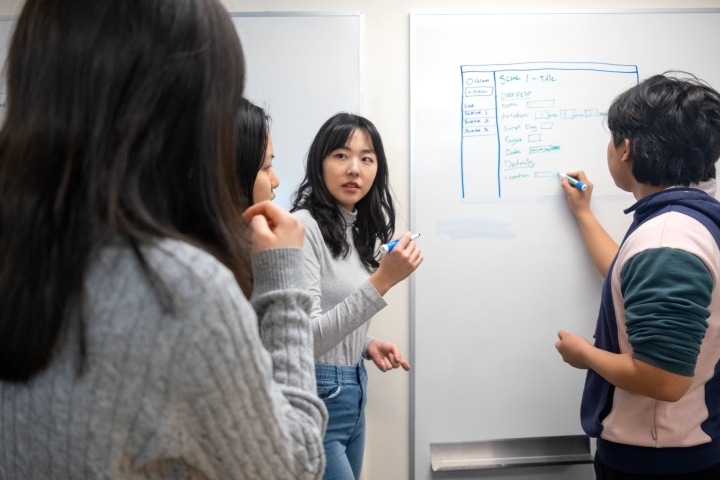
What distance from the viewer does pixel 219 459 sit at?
0.56 m

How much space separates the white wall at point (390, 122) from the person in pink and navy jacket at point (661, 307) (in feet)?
2.24

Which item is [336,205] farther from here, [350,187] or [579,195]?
[579,195]

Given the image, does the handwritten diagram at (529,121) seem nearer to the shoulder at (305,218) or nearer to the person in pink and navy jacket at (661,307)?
the person in pink and navy jacket at (661,307)

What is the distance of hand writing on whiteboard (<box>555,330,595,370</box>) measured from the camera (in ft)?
4.22

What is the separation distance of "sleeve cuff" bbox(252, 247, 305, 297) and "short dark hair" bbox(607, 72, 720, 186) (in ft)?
3.23

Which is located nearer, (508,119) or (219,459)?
(219,459)

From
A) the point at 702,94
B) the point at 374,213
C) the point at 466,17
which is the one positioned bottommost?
the point at 374,213

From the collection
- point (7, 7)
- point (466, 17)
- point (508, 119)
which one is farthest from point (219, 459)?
point (7, 7)

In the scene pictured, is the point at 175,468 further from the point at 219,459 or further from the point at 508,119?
the point at 508,119

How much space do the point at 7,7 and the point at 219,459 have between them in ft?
6.55

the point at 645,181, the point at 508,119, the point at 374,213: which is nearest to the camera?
the point at 645,181

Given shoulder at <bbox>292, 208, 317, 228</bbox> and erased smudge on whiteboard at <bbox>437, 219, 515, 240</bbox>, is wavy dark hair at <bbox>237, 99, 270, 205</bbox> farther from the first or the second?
erased smudge on whiteboard at <bbox>437, 219, 515, 240</bbox>

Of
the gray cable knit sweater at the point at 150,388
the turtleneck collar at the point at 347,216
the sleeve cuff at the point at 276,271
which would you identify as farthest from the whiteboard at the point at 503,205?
the gray cable knit sweater at the point at 150,388

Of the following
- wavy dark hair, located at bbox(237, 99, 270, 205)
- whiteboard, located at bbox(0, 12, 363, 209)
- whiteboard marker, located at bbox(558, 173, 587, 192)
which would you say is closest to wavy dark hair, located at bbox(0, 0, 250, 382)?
wavy dark hair, located at bbox(237, 99, 270, 205)
